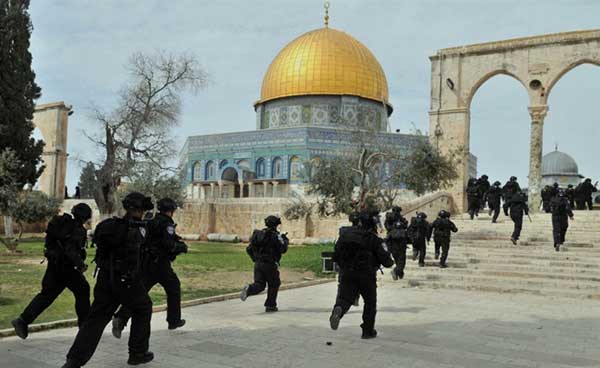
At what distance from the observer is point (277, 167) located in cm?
4016

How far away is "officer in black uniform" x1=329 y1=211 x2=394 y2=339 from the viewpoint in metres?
6.11

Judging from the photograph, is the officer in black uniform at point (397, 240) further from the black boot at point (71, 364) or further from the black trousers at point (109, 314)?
the black boot at point (71, 364)

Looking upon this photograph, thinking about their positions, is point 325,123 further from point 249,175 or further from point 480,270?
point 480,270

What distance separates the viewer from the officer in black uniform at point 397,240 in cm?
1162

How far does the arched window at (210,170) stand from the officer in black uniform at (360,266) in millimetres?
37477

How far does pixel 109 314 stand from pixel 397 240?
7.77 meters

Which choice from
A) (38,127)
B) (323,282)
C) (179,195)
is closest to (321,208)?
(179,195)

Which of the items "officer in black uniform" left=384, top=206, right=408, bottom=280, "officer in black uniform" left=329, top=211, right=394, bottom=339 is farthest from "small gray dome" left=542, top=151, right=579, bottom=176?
"officer in black uniform" left=329, top=211, right=394, bottom=339

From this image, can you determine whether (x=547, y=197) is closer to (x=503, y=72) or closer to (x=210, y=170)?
(x=503, y=72)

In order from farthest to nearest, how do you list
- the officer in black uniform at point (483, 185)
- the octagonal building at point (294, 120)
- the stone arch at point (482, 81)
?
the octagonal building at point (294, 120), the stone arch at point (482, 81), the officer in black uniform at point (483, 185)

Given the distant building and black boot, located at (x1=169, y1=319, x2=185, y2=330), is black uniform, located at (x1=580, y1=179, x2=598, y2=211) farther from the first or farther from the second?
the distant building

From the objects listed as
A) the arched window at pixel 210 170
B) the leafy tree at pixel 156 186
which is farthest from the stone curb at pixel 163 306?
the arched window at pixel 210 170

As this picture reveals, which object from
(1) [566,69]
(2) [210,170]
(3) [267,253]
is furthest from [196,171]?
(3) [267,253]

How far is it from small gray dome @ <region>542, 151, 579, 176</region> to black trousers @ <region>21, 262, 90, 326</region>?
154 ft
